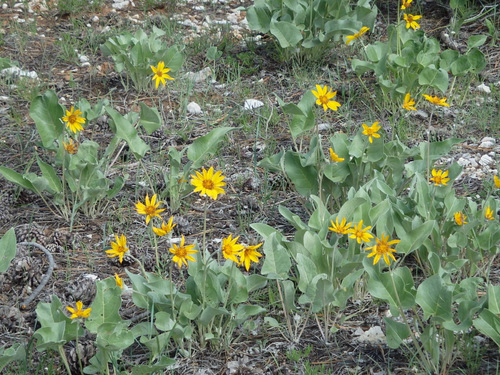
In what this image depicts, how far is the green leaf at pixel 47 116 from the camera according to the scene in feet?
10.8

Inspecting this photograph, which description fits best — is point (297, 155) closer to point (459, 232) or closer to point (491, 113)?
point (459, 232)

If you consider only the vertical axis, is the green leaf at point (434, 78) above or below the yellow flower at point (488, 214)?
below

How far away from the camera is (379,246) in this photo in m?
2.32

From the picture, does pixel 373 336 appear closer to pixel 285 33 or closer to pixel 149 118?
pixel 149 118

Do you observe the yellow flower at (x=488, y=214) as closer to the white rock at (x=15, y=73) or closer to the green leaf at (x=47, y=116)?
the green leaf at (x=47, y=116)

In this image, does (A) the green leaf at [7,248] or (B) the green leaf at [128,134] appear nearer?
(A) the green leaf at [7,248]

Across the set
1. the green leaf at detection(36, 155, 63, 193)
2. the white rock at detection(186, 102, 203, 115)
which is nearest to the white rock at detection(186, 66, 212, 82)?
the white rock at detection(186, 102, 203, 115)

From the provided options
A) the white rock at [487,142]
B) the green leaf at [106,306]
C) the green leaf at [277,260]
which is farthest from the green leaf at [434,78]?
the green leaf at [106,306]

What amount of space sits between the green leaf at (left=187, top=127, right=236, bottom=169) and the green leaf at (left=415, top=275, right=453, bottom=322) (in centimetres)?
142

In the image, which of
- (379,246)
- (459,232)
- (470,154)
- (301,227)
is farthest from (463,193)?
(379,246)

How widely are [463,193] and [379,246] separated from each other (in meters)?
1.32

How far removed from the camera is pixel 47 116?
3.34 meters

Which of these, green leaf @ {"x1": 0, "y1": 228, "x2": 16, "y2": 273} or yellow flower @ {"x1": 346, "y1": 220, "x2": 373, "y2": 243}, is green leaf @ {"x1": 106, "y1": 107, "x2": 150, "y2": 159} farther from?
yellow flower @ {"x1": 346, "y1": 220, "x2": 373, "y2": 243}

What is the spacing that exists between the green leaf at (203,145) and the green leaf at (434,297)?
4.65 feet
